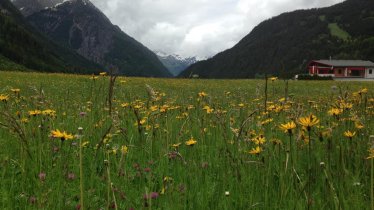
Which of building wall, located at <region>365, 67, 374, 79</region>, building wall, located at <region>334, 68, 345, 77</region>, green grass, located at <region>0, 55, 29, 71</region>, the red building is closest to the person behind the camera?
green grass, located at <region>0, 55, 29, 71</region>

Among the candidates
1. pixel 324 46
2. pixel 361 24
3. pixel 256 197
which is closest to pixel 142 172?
pixel 256 197

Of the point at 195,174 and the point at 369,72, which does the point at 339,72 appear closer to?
the point at 369,72

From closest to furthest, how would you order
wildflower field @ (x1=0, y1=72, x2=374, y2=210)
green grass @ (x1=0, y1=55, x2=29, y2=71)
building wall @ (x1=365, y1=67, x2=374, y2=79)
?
wildflower field @ (x1=0, y1=72, x2=374, y2=210), green grass @ (x1=0, y1=55, x2=29, y2=71), building wall @ (x1=365, y1=67, x2=374, y2=79)

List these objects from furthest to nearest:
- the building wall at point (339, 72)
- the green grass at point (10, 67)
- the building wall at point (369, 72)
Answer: the building wall at point (369, 72)
the building wall at point (339, 72)
the green grass at point (10, 67)

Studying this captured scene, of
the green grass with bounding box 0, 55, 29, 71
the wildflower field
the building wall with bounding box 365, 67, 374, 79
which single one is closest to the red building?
the building wall with bounding box 365, 67, 374, 79

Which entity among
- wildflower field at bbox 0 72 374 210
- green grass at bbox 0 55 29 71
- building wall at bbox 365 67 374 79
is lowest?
building wall at bbox 365 67 374 79

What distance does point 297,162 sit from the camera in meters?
3.99

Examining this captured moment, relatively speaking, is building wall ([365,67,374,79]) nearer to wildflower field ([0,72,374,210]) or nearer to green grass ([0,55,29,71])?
green grass ([0,55,29,71])

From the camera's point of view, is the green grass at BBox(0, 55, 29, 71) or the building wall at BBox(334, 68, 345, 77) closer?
the green grass at BBox(0, 55, 29, 71)

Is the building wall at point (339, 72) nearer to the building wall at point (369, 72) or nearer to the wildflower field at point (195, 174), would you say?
the building wall at point (369, 72)

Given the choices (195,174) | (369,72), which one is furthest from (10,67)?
(195,174)

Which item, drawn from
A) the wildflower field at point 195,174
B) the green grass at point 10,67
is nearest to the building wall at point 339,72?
the green grass at point 10,67

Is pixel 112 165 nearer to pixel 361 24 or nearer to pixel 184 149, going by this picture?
pixel 184 149

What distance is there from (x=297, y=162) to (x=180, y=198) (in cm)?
171
